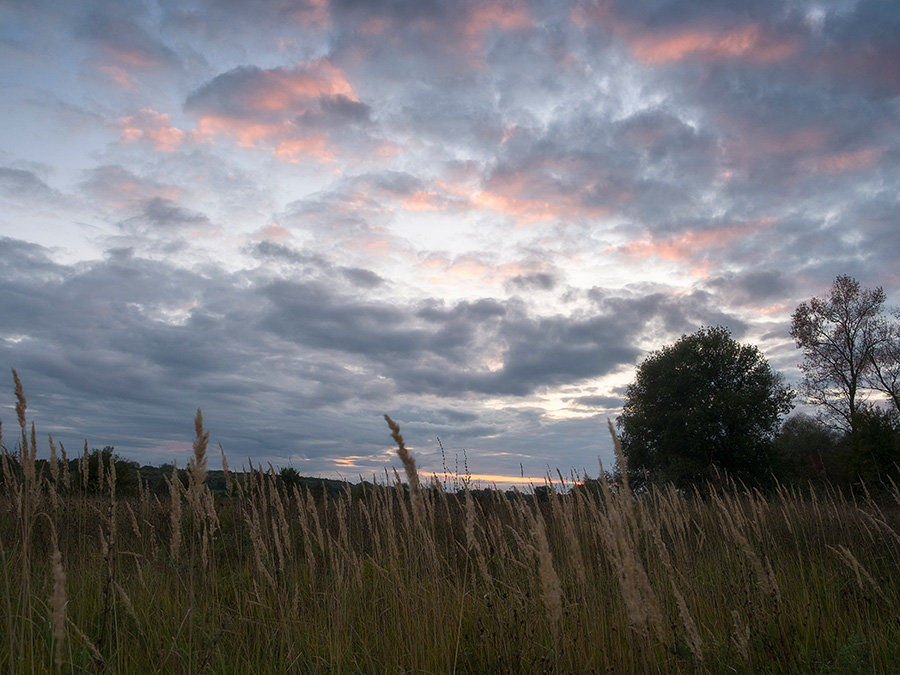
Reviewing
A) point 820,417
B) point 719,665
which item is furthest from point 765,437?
point 719,665

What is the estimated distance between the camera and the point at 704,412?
→ 28.0 m

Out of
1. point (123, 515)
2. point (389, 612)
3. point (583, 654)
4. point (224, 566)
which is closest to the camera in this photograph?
point (583, 654)

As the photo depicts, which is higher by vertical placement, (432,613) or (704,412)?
(704,412)

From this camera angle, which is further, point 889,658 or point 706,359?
point 706,359

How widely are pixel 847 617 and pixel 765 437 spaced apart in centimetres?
2713

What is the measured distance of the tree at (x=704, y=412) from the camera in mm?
27938

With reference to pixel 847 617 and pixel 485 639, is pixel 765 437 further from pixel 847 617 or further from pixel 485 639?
pixel 485 639

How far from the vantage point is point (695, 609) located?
4531 mm

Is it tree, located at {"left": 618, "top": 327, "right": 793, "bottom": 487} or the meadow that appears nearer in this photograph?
the meadow

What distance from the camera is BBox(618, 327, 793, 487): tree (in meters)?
27.9

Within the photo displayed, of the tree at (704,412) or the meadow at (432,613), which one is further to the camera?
the tree at (704,412)

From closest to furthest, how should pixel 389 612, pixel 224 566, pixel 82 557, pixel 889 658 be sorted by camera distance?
1. pixel 889 658
2. pixel 389 612
3. pixel 82 557
4. pixel 224 566

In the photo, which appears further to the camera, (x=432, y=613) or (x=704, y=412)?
(x=704, y=412)

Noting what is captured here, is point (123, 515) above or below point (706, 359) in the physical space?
below
